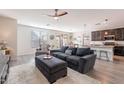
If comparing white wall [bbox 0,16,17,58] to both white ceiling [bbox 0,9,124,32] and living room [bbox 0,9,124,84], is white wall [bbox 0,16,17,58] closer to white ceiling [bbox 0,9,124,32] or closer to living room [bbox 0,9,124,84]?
living room [bbox 0,9,124,84]

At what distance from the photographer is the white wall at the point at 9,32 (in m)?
4.80

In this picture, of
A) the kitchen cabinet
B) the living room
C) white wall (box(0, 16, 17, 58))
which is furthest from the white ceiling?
the kitchen cabinet

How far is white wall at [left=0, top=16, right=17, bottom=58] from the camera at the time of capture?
480cm

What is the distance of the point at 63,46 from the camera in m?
5.77

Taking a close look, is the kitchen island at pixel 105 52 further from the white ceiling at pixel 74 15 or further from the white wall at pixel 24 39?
the white wall at pixel 24 39

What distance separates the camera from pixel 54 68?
259cm

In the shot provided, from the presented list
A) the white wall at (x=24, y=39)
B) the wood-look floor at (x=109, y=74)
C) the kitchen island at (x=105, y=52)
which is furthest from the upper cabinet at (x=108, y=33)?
the white wall at (x=24, y=39)

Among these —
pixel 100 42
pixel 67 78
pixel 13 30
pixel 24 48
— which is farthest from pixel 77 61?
pixel 100 42

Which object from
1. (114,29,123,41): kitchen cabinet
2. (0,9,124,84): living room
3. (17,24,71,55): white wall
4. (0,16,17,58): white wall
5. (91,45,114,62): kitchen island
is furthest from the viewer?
(114,29,123,41): kitchen cabinet

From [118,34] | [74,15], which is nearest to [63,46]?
[74,15]

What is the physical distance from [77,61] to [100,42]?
6.13m

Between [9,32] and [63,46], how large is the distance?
3.11 meters

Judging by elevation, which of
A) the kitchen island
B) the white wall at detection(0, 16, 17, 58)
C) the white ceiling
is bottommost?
the kitchen island
